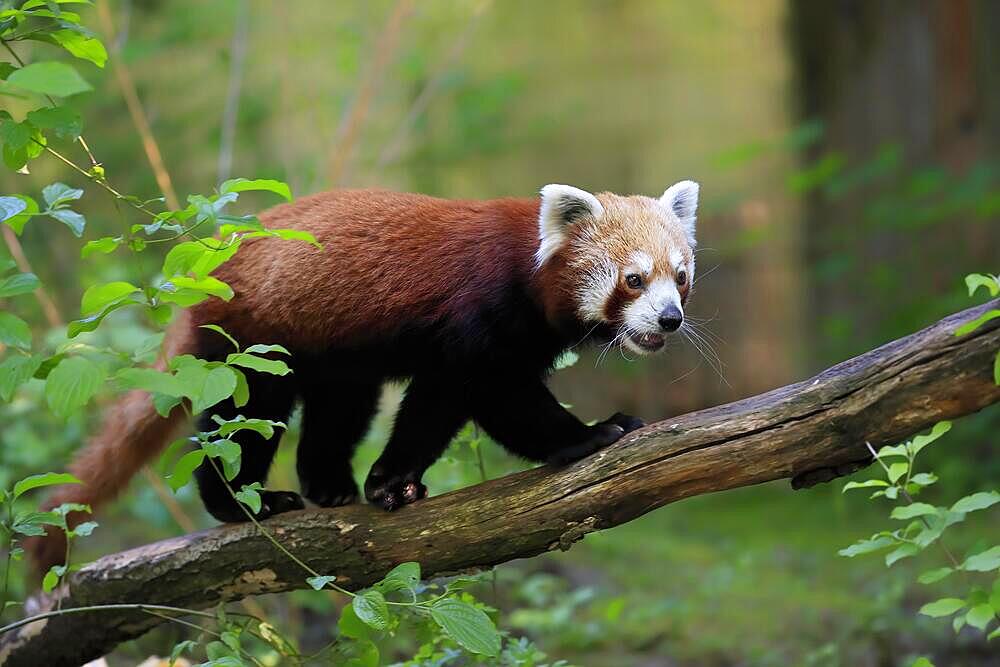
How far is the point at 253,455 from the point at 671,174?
604 cm

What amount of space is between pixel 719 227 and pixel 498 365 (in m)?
5.44

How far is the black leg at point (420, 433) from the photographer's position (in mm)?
2801

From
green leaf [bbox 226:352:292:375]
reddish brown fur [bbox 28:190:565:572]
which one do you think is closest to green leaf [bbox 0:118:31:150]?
green leaf [bbox 226:352:292:375]

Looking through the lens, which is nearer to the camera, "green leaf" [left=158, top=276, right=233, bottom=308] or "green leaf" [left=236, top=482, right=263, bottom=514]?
"green leaf" [left=158, top=276, right=233, bottom=308]

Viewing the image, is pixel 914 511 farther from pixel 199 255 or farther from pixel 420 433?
pixel 199 255

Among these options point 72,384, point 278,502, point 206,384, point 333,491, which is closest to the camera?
point 72,384

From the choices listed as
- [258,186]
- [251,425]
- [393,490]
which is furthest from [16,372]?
[393,490]

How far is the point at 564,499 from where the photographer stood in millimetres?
2527

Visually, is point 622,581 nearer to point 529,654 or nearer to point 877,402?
point 529,654

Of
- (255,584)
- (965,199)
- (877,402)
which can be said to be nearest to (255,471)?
(255,584)

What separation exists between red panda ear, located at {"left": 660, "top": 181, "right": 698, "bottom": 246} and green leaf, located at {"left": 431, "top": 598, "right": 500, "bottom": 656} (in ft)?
4.76

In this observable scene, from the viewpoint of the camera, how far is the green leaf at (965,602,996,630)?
2.09 m

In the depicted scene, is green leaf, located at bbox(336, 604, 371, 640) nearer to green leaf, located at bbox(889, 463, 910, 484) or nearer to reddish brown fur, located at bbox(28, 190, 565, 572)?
reddish brown fur, located at bbox(28, 190, 565, 572)

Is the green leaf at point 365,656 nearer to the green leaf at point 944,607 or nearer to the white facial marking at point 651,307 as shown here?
the white facial marking at point 651,307
